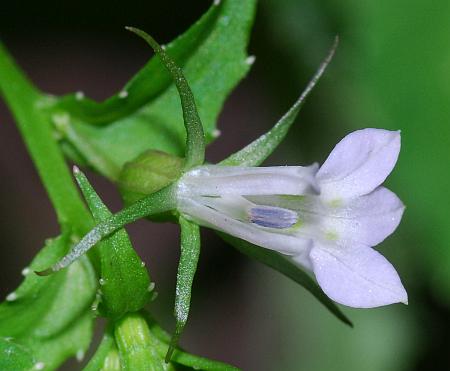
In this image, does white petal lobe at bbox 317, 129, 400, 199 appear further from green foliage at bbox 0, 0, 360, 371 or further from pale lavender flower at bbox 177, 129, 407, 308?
green foliage at bbox 0, 0, 360, 371

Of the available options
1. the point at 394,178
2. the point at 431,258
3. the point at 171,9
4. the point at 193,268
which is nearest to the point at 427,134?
the point at 394,178

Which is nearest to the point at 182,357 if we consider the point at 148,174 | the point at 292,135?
the point at 148,174

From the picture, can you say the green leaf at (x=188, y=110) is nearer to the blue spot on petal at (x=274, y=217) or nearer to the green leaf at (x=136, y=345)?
the blue spot on petal at (x=274, y=217)

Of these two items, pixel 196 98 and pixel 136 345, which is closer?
pixel 136 345

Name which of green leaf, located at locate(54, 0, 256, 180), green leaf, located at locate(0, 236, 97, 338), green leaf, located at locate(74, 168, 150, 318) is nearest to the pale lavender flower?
green leaf, located at locate(74, 168, 150, 318)

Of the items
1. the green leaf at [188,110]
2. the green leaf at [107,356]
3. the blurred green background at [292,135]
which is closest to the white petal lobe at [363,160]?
the green leaf at [188,110]

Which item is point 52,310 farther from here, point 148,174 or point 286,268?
point 286,268
